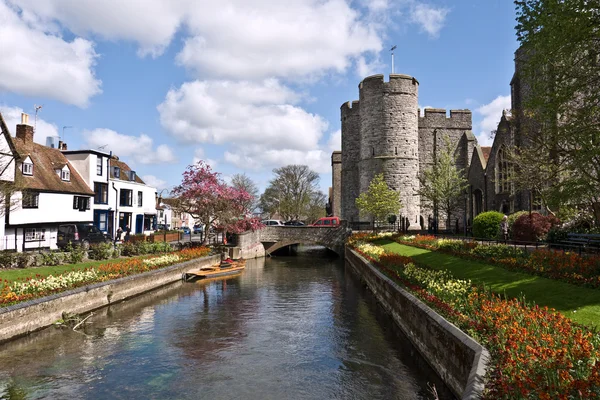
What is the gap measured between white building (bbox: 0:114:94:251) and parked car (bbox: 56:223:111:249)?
1.70 ft

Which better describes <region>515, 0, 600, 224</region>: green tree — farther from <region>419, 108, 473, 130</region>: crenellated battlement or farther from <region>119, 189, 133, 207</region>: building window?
<region>119, 189, 133, 207</region>: building window

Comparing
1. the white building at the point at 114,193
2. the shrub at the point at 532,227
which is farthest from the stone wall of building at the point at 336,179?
the shrub at the point at 532,227

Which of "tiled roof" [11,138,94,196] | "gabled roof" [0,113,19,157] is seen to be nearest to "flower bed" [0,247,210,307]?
"tiled roof" [11,138,94,196]

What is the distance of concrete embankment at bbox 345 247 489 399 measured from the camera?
696cm

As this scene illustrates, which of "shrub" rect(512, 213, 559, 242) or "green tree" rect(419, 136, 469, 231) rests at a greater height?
"green tree" rect(419, 136, 469, 231)

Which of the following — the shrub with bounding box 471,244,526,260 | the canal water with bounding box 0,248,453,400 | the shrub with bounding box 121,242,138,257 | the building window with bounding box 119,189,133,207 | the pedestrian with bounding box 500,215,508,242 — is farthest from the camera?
the building window with bounding box 119,189,133,207

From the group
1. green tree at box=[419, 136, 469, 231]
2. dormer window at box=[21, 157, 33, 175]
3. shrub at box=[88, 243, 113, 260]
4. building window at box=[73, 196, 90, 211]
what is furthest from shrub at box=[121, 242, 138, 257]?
green tree at box=[419, 136, 469, 231]

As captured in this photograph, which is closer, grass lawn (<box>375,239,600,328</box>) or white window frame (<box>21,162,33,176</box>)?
grass lawn (<box>375,239,600,328</box>)

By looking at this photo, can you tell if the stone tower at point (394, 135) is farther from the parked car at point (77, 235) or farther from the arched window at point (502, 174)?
the parked car at point (77, 235)

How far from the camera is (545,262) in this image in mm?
13367

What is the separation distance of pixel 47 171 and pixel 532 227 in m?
33.0

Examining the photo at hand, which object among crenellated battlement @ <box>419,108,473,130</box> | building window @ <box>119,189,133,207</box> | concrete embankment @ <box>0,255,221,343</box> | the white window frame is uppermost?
crenellated battlement @ <box>419,108,473,130</box>

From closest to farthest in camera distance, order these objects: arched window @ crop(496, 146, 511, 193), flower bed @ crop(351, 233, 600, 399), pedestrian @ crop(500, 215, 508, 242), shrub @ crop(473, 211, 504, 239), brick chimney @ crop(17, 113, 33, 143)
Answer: flower bed @ crop(351, 233, 600, 399), pedestrian @ crop(500, 215, 508, 242), shrub @ crop(473, 211, 504, 239), brick chimney @ crop(17, 113, 33, 143), arched window @ crop(496, 146, 511, 193)

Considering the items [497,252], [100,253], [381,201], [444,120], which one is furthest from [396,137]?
[100,253]
